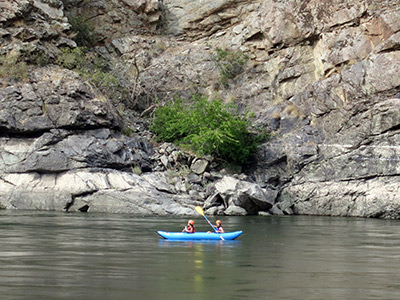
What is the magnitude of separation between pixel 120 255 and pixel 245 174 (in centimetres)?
2035

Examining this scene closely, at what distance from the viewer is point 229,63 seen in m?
42.1

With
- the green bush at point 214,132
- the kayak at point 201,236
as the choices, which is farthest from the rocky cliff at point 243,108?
the kayak at point 201,236

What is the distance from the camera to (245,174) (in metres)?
34.2

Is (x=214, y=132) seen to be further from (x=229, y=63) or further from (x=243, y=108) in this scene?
(x=229, y=63)

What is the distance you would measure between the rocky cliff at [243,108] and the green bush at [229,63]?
201 millimetres

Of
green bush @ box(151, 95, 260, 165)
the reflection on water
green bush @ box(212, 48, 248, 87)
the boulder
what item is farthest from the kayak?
green bush @ box(212, 48, 248, 87)

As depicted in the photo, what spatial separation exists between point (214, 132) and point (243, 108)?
7070 millimetres

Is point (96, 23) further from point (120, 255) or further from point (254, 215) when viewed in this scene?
point (120, 255)

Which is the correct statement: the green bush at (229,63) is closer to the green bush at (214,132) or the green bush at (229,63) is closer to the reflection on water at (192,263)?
the green bush at (214,132)

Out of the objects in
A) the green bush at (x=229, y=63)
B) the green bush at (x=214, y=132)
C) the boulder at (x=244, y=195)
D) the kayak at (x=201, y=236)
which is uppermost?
the green bush at (x=229, y=63)

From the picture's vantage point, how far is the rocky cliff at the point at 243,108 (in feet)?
99.8

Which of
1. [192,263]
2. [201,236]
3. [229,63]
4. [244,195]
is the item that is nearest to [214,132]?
[244,195]

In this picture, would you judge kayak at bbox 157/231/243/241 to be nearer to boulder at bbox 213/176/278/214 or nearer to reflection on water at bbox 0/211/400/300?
reflection on water at bbox 0/211/400/300

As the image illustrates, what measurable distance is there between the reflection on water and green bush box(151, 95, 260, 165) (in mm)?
10361
